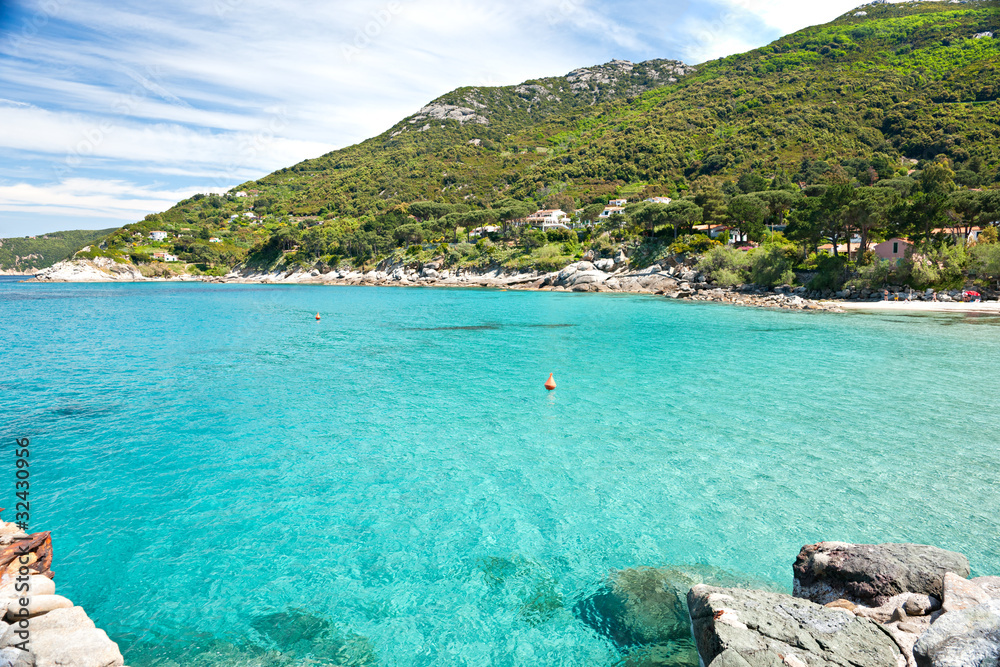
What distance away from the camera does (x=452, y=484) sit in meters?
11.1

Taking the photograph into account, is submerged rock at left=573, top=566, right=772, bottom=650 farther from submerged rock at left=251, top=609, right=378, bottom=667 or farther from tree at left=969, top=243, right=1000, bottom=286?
tree at left=969, top=243, right=1000, bottom=286

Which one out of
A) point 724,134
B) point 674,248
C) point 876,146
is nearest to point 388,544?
point 674,248

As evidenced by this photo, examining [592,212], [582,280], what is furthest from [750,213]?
[592,212]

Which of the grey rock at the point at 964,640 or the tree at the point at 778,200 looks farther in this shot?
the tree at the point at 778,200

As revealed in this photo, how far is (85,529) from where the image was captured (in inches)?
353

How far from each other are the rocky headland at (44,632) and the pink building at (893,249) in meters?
Answer: 67.7

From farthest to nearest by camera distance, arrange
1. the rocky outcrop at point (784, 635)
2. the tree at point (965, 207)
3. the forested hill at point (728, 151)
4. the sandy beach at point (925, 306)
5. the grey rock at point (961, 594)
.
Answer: the forested hill at point (728, 151) < the tree at point (965, 207) < the sandy beach at point (925, 306) < the grey rock at point (961, 594) < the rocky outcrop at point (784, 635)

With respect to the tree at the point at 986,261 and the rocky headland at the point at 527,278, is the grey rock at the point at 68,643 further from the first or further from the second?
the tree at the point at 986,261

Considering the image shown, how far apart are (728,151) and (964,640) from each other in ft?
497

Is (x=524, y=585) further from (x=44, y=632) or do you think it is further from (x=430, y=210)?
→ (x=430, y=210)

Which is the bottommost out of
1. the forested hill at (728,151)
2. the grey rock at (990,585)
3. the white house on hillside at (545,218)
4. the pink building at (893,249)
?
the grey rock at (990,585)

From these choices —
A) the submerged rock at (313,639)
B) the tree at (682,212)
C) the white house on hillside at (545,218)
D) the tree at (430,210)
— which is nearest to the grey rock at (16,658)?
the submerged rock at (313,639)

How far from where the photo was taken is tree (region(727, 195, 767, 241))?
71625 millimetres

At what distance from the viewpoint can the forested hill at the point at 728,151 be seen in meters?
111
